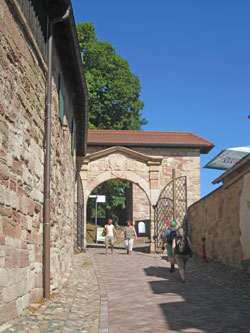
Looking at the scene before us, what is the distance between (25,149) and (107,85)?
26086mm

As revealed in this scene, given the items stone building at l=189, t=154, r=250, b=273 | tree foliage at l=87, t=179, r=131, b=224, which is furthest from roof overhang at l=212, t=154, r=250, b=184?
tree foliage at l=87, t=179, r=131, b=224

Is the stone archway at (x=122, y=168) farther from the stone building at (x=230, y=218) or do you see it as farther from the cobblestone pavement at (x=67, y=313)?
the cobblestone pavement at (x=67, y=313)

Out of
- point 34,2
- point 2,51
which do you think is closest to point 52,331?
point 2,51

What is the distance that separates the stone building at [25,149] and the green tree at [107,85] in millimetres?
21506

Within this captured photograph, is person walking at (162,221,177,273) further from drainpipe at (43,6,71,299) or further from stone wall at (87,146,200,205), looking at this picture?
stone wall at (87,146,200,205)

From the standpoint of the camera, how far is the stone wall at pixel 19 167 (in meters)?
5.47

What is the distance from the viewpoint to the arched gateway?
20973mm

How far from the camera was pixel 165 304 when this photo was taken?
7.80 metres

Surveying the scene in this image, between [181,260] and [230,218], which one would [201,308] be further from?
[230,218]

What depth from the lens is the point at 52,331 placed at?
18.7 ft

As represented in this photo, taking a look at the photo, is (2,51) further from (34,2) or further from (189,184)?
(189,184)

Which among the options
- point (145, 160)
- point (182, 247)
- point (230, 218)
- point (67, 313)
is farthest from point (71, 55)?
point (145, 160)

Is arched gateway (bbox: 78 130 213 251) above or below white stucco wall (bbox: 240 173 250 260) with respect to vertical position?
above

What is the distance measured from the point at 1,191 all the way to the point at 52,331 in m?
1.77
